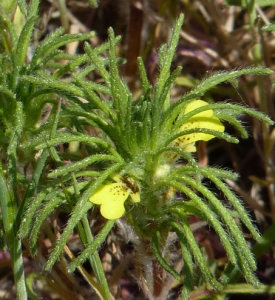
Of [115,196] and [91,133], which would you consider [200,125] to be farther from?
[91,133]

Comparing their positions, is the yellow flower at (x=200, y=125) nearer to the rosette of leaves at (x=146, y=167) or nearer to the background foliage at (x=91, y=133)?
the rosette of leaves at (x=146, y=167)

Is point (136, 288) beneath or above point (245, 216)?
beneath

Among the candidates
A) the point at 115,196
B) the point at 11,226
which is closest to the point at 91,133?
the point at 11,226

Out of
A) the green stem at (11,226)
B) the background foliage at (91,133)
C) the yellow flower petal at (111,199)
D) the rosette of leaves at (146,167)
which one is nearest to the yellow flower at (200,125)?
the rosette of leaves at (146,167)

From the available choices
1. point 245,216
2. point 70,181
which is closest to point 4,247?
point 70,181

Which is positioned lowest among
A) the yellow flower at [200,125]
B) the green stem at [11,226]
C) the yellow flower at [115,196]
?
the green stem at [11,226]

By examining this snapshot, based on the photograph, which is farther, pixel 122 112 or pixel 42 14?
pixel 42 14

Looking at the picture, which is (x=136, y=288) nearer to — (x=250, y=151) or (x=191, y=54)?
(x=250, y=151)
